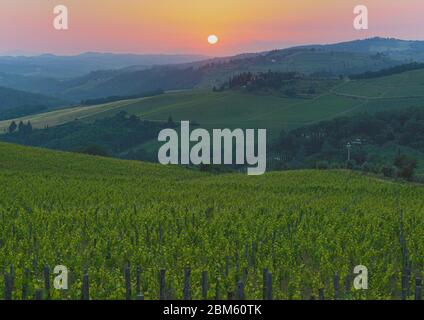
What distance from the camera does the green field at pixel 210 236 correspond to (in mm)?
14375

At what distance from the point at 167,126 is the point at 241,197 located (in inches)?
4248

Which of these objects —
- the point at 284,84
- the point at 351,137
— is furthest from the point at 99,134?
the point at 351,137

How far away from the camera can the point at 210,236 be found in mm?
20047

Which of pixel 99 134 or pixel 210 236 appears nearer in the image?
pixel 210 236

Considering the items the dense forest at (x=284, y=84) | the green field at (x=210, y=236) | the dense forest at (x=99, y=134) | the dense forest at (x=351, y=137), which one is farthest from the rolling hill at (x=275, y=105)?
the green field at (x=210, y=236)

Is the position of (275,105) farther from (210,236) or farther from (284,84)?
(210,236)

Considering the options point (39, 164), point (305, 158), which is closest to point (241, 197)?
point (39, 164)

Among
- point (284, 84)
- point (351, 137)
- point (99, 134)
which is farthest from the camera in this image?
point (284, 84)

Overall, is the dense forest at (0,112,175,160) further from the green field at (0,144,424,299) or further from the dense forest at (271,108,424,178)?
the green field at (0,144,424,299)

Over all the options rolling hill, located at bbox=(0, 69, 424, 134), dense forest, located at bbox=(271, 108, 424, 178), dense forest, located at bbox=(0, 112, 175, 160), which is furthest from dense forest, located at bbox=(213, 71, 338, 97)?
dense forest, located at bbox=(271, 108, 424, 178)

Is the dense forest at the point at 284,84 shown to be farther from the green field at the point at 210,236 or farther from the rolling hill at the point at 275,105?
the green field at the point at 210,236

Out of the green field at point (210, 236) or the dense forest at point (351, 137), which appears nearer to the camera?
the green field at point (210, 236)

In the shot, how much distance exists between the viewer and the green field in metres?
14.4

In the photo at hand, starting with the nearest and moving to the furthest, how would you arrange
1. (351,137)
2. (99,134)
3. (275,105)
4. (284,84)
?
1. (351,137)
2. (99,134)
3. (275,105)
4. (284,84)
